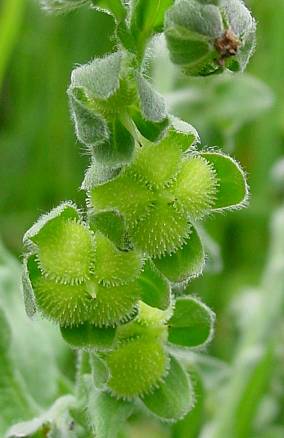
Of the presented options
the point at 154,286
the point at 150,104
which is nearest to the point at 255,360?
the point at 154,286

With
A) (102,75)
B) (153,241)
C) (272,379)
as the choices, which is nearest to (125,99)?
(102,75)

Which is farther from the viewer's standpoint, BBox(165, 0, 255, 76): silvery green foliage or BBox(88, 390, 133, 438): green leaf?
BBox(88, 390, 133, 438): green leaf

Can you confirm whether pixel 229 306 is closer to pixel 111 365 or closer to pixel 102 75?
pixel 111 365

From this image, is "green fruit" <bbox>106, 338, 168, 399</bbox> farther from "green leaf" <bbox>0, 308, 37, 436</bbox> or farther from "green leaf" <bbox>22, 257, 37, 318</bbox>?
"green leaf" <bbox>0, 308, 37, 436</bbox>

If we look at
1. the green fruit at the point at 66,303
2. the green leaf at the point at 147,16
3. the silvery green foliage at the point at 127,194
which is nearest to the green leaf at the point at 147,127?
the silvery green foliage at the point at 127,194

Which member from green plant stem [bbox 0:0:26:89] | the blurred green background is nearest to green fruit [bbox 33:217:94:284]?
the blurred green background
